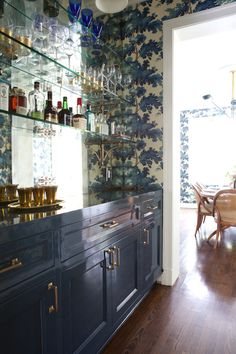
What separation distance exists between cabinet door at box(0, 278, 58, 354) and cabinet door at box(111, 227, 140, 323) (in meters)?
0.56

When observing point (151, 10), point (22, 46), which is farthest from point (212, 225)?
point (22, 46)

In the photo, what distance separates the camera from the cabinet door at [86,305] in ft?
3.96

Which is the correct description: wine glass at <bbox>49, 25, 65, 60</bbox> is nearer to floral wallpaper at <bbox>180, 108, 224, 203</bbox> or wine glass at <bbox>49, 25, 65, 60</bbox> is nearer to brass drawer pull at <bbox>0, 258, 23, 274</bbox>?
brass drawer pull at <bbox>0, 258, 23, 274</bbox>

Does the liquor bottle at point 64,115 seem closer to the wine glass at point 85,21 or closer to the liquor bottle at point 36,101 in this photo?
the liquor bottle at point 36,101

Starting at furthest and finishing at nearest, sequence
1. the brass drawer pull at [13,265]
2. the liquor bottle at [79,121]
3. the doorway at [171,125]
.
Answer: the doorway at [171,125], the liquor bottle at [79,121], the brass drawer pull at [13,265]

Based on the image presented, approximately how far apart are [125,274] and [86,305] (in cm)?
48

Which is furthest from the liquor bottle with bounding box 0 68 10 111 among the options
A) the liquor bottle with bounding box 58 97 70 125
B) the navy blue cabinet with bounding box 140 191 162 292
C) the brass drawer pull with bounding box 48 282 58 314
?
the navy blue cabinet with bounding box 140 191 162 292

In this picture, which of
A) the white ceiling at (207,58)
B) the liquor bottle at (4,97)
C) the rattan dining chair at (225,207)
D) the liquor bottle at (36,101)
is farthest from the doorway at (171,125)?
the liquor bottle at (4,97)

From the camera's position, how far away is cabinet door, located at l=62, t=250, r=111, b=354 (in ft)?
3.96

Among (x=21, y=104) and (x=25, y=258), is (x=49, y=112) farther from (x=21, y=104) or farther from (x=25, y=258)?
(x=25, y=258)

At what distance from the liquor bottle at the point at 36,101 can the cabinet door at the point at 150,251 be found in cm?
117

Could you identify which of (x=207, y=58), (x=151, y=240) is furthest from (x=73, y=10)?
(x=207, y=58)

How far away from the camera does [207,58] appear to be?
157 inches

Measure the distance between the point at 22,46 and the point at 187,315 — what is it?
2186mm
